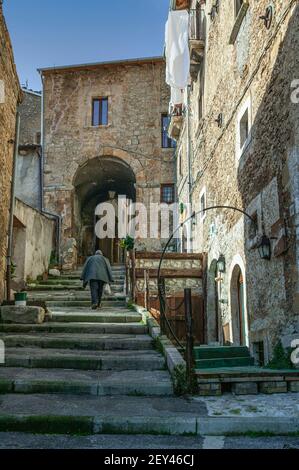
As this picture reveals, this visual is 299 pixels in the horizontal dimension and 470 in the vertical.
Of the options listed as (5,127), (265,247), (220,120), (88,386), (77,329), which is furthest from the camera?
(220,120)

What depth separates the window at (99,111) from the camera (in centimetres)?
2125

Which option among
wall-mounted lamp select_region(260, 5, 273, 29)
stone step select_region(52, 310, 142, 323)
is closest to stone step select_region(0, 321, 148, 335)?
stone step select_region(52, 310, 142, 323)

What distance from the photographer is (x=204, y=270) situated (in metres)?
13.3

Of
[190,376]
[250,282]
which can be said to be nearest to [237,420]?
[190,376]

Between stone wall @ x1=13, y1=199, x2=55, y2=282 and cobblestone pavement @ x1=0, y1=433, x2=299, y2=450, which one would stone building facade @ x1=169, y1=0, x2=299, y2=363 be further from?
stone wall @ x1=13, y1=199, x2=55, y2=282

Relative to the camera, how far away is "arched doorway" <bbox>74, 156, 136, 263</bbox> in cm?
2148

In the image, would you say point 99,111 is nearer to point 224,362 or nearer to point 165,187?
point 165,187

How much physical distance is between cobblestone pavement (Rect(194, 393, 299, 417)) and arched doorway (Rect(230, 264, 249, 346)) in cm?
479

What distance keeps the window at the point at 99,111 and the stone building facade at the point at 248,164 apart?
23.9ft

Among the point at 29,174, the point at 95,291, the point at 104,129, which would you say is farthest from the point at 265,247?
the point at 29,174

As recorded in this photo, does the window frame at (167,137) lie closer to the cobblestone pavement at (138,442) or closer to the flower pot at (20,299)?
the flower pot at (20,299)

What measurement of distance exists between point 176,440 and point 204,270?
31.3 feet

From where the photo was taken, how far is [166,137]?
2102cm

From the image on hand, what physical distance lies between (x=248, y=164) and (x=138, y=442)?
→ 6005 millimetres
